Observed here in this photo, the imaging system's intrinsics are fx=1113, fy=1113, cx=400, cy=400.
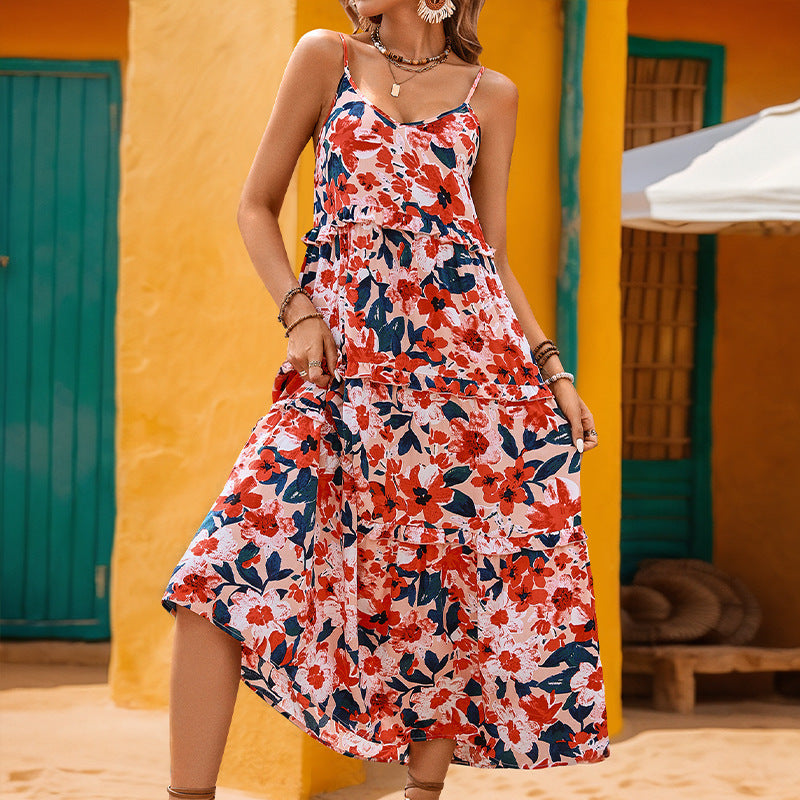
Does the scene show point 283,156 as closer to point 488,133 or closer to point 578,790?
point 488,133

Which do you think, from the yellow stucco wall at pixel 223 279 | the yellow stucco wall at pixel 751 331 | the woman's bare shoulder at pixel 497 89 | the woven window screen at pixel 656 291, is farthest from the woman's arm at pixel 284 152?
the yellow stucco wall at pixel 751 331

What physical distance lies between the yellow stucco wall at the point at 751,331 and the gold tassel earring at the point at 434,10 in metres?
4.27

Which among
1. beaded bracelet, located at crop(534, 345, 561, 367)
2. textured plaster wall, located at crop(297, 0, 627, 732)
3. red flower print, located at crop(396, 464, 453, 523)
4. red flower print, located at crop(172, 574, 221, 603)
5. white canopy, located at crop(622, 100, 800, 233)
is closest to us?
red flower print, located at crop(172, 574, 221, 603)

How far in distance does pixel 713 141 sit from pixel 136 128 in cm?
263

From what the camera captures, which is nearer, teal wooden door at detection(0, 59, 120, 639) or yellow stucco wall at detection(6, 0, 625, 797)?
yellow stucco wall at detection(6, 0, 625, 797)

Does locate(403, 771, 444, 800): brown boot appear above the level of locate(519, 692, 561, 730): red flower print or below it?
below

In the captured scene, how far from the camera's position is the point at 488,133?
232cm

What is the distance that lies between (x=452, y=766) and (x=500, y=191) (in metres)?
2.29

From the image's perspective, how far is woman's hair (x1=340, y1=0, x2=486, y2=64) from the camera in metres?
2.31

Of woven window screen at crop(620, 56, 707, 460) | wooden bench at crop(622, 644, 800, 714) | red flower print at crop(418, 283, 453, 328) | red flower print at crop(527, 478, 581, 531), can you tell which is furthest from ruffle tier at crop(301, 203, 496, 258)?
woven window screen at crop(620, 56, 707, 460)

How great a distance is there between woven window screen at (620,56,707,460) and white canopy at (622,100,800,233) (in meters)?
0.94

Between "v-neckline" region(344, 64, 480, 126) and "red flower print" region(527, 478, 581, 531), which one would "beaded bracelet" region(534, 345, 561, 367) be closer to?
"red flower print" region(527, 478, 581, 531)

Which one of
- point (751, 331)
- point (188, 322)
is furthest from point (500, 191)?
point (751, 331)

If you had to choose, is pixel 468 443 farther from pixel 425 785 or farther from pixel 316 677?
pixel 425 785
